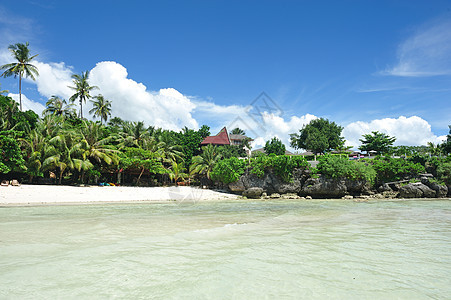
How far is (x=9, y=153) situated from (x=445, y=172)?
39.7m

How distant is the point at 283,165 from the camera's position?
86.8ft

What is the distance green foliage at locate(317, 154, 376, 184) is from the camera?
977 inches

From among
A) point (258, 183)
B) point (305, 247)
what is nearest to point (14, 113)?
point (258, 183)

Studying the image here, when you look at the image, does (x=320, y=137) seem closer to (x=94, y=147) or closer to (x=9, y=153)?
(x=94, y=147)

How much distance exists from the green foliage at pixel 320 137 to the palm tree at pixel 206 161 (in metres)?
19.7

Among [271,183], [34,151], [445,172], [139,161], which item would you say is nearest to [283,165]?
[271,183]

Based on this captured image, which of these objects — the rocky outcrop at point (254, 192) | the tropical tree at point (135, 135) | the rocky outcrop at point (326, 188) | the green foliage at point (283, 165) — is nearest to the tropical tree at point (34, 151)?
the tropical tree at point (135, 135)

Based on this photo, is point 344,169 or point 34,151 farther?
point 344,169

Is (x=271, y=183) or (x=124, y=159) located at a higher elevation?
(x=124, y=159)

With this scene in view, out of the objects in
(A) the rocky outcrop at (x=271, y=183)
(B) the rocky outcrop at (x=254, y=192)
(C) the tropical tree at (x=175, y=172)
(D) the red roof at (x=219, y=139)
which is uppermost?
(D) the red roof at (x=219, y=139)

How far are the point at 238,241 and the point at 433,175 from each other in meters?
30.5

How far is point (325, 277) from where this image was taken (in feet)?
13.0

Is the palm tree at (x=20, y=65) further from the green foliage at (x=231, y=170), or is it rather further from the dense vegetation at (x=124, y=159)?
the green foliage at (x=231, y=170)

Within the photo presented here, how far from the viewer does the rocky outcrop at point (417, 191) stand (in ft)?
82.1
